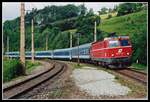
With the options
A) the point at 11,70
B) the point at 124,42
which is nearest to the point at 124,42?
the point at 124,42

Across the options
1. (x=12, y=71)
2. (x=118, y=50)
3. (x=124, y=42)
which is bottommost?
(x=12, y=71)

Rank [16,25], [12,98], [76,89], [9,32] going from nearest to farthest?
[12,98], [76,89], [16,25], [9,32]

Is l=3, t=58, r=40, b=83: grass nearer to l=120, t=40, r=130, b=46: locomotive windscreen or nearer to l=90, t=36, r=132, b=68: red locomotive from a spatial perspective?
l=90, t=36, r=132, b=68: red locomotive

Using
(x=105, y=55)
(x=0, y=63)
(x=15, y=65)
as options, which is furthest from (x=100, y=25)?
(x=0, y=63)

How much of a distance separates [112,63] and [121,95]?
695 inches

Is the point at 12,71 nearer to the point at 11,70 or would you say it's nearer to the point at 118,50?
the point at 11,70

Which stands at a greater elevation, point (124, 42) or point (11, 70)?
point (124, 42)

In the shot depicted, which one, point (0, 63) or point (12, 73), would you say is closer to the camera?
point (0, 63)

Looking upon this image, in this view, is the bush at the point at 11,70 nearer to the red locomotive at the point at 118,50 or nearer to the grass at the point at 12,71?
the grass at the point at 12,71

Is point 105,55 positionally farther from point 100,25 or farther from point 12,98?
point 100,25

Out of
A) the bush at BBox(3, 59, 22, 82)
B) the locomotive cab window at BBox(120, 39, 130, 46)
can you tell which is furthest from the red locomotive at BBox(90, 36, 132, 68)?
the bush at BBox(3, 59, 22, 82)

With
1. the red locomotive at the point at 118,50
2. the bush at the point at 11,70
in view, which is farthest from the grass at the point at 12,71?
the red locomotive at the point at 118,50

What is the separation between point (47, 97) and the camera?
15516mm

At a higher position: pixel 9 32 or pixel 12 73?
pixel 9 32
